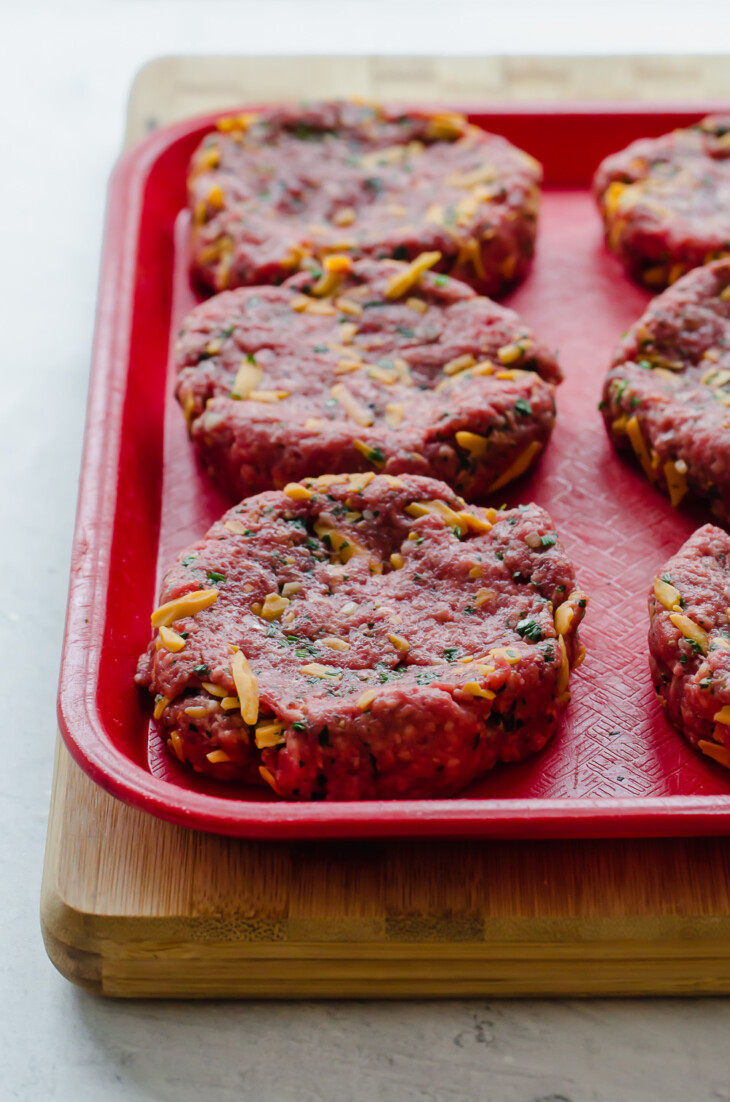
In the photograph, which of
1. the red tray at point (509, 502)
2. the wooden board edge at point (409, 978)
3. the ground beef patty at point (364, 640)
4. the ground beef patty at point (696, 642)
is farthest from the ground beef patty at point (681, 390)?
the wooden board edge at point (409, 978)

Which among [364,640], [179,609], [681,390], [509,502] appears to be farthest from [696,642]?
[179,609]

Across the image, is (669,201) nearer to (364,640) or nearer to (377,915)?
(364,640)

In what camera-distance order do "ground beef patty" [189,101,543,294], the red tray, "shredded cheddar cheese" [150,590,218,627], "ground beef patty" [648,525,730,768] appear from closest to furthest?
the red tray, "ground beef patty" [648,525,730,768], "shredded cheddar cheese" [150,590,218,627], "ground beef patty" [189,101,543,294]

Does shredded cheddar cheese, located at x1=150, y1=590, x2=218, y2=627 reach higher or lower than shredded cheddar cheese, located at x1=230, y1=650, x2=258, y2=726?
higher

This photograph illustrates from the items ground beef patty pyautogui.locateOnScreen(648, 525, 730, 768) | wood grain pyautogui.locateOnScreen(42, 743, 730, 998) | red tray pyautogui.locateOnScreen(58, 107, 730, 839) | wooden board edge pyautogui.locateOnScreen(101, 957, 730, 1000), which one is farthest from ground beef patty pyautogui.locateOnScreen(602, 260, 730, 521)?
wooden board edge pyautogui.locateOnScreen(101, 957, 730, 1000)

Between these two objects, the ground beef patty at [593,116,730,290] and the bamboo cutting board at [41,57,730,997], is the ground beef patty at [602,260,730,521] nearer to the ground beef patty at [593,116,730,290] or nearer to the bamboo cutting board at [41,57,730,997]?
the ground beef patty at [593,116,730,290]

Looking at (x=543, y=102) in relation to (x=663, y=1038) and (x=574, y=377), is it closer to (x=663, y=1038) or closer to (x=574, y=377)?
(x=574, y=377)

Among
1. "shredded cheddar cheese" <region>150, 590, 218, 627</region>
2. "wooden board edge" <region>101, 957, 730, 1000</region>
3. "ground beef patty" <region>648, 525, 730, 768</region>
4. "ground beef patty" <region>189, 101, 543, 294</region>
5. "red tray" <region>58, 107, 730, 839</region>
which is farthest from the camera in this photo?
"ground beef patty" <region>189, 101, 543, 294</region>
